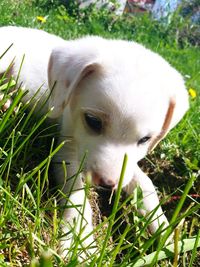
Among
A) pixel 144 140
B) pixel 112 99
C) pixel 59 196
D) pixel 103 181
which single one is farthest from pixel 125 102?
pixel 59 196

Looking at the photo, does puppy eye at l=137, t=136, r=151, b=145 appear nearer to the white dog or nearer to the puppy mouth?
the white dog

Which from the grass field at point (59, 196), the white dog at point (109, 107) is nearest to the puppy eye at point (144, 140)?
the white dog at point (109, 107)

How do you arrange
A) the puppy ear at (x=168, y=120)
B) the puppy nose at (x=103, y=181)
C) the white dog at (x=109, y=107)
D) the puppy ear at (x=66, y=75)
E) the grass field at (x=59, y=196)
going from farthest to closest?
the puppy ear at (x=168, y=120) → the puppy ear at (x=66, y=75) → the white dog at (x=109, y=107) → the puppy nose at (x=103, y=181) → the grass field at (x=59, y=196)

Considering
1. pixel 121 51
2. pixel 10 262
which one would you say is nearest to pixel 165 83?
pixel 121 51

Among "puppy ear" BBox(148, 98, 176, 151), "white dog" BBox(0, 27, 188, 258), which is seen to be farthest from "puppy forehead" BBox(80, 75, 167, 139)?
"puppy ear" BBox(148, 98, 176, 151)

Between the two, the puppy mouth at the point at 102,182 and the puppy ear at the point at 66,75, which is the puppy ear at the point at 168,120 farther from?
the puppy mouth at the point at 102,182

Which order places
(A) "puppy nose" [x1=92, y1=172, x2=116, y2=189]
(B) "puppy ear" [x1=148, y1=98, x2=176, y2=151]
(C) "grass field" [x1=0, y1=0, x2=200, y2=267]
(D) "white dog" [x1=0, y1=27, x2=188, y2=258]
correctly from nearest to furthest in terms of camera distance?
(C) "grass field" [x1=0, y1=0, x2=200, y2=267] → (A) "puppy nose" [x1=92, y1=172, x2=116, y2=189] → (D) "white dog" [x1=0, y1=27, x2=188, y2=258] → (B) "puppy ear" [x1=148, y1=98, x2=176, y2=151]

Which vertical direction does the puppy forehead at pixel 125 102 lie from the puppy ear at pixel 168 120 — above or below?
above

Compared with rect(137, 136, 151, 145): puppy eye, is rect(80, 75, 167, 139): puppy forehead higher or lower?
higher
